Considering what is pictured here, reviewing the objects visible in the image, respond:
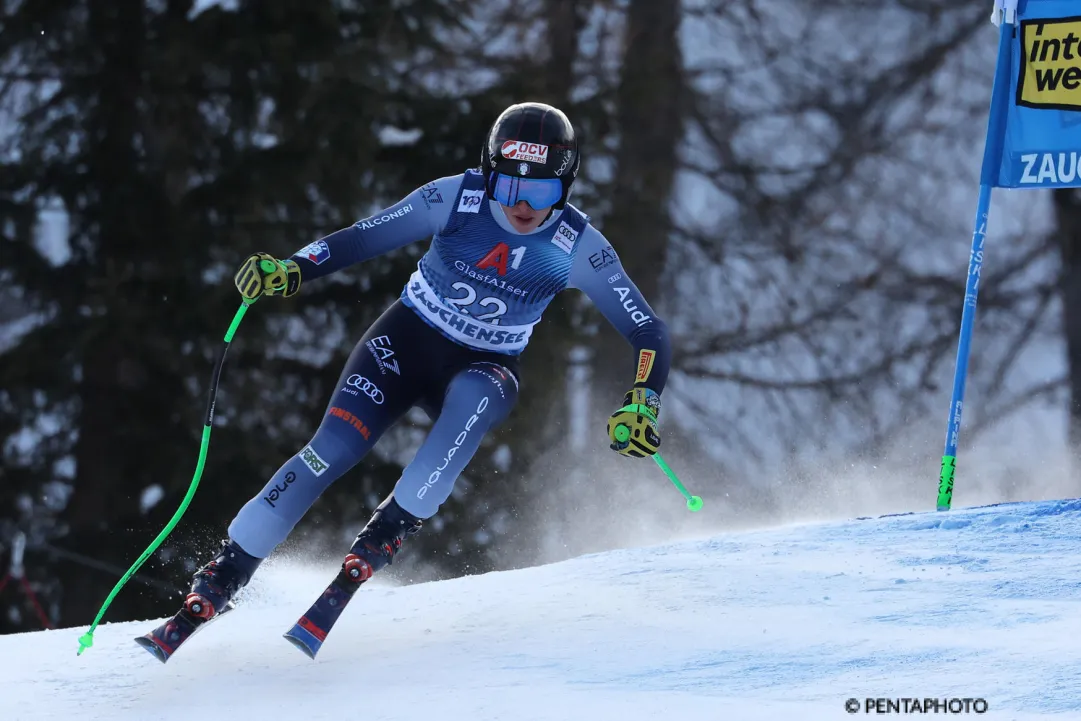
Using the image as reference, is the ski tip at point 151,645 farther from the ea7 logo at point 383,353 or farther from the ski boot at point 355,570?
the ea7 logo at point 383,353

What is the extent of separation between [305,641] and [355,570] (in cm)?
27

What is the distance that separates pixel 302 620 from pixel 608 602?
3.95 feet

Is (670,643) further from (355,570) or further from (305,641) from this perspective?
(305,641)

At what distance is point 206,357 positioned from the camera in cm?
1099

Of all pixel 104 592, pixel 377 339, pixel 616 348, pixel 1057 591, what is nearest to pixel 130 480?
pixel 104 592

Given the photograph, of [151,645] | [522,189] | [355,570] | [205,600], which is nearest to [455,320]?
[522,189]

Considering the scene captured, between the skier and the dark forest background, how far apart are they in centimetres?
574

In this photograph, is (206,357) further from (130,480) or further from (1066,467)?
(1066,467)

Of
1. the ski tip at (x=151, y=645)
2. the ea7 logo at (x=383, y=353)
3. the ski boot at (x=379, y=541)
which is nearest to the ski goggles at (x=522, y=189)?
the ea7 logo at (x=383, y=353)

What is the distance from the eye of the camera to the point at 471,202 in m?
4.81

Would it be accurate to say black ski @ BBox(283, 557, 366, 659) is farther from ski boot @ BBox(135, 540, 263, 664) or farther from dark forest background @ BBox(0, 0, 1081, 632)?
dark forest background @ BBox(0, 0, 1081, 632)

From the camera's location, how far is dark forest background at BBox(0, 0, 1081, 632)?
1089cm

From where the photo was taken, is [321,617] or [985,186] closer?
[321,617]

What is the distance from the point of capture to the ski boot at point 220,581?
434cm
